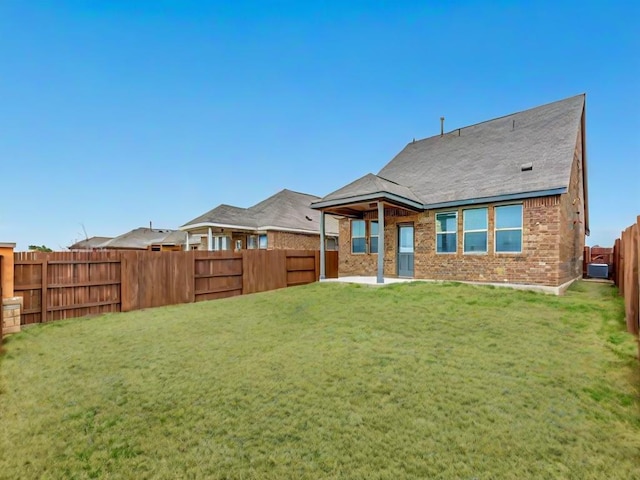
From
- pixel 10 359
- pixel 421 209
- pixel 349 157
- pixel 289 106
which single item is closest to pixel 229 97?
pixel 289 106

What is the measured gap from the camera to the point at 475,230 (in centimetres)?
1110

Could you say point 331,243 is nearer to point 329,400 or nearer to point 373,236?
point 373,236

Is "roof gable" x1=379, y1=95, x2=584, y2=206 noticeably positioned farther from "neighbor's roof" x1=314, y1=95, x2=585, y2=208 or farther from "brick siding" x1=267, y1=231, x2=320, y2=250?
"brick siding" x1=267, y1=231, x2=320, y2=250

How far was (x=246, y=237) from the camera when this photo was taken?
21.6m

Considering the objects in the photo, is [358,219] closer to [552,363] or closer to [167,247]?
[552,363]

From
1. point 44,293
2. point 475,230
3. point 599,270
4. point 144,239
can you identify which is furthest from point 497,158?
point 144,239

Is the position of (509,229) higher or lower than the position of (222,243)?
higher

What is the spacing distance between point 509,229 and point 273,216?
1431 cm

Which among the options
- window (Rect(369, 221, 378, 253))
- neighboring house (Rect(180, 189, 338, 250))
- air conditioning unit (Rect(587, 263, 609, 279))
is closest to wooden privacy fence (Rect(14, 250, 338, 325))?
window (Rect(369, 221, 378, 253))

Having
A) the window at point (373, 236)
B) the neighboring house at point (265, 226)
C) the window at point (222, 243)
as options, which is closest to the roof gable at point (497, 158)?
the window at point (373, 236)

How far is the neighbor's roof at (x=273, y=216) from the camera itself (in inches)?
744

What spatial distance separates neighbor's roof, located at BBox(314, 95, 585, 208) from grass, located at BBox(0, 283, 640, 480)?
552 cm

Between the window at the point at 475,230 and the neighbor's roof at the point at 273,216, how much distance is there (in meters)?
9.34

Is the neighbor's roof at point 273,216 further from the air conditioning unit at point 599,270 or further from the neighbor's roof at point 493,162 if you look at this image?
the air conditioning unit at point 599,270
